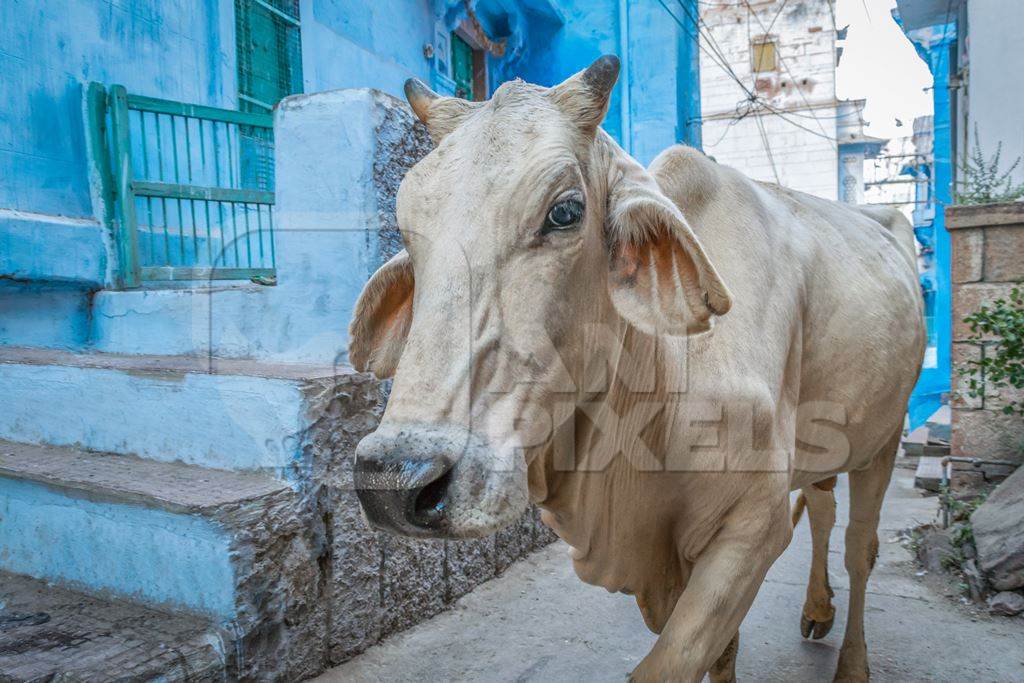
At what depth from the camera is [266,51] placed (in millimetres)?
5852

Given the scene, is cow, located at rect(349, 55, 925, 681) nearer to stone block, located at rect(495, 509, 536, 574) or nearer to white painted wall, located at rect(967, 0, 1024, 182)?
stone block, located at rect(495, 509, 536, 574)

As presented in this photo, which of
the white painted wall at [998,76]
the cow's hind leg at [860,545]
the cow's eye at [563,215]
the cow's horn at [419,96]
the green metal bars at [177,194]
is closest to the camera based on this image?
the cow's eye at [563,215]

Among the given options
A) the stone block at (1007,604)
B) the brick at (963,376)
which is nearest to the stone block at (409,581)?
the stone block at (1007,604)

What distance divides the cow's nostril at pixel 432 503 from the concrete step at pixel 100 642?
4.78ft

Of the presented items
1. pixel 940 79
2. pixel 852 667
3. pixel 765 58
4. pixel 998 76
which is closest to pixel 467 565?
pixel 852 667

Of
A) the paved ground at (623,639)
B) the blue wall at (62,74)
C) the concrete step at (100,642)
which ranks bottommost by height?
the paved ground at (623,639)

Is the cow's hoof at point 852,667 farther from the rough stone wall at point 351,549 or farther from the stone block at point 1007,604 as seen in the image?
the rough stone wall at point 351,549

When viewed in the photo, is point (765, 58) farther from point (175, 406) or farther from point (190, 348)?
point (175, 406)

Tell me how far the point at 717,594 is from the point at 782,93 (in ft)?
78.5

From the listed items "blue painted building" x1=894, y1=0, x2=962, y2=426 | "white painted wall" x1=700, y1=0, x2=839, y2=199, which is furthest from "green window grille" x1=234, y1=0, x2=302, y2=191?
"white painted wall" x1=700, y1=0, x2=839, y2=199

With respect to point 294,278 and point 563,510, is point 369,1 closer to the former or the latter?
point 294,278

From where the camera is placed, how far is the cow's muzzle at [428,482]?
1.26 metres

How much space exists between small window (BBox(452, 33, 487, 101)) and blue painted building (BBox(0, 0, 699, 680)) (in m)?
3.63

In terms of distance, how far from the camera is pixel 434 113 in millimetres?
1909
